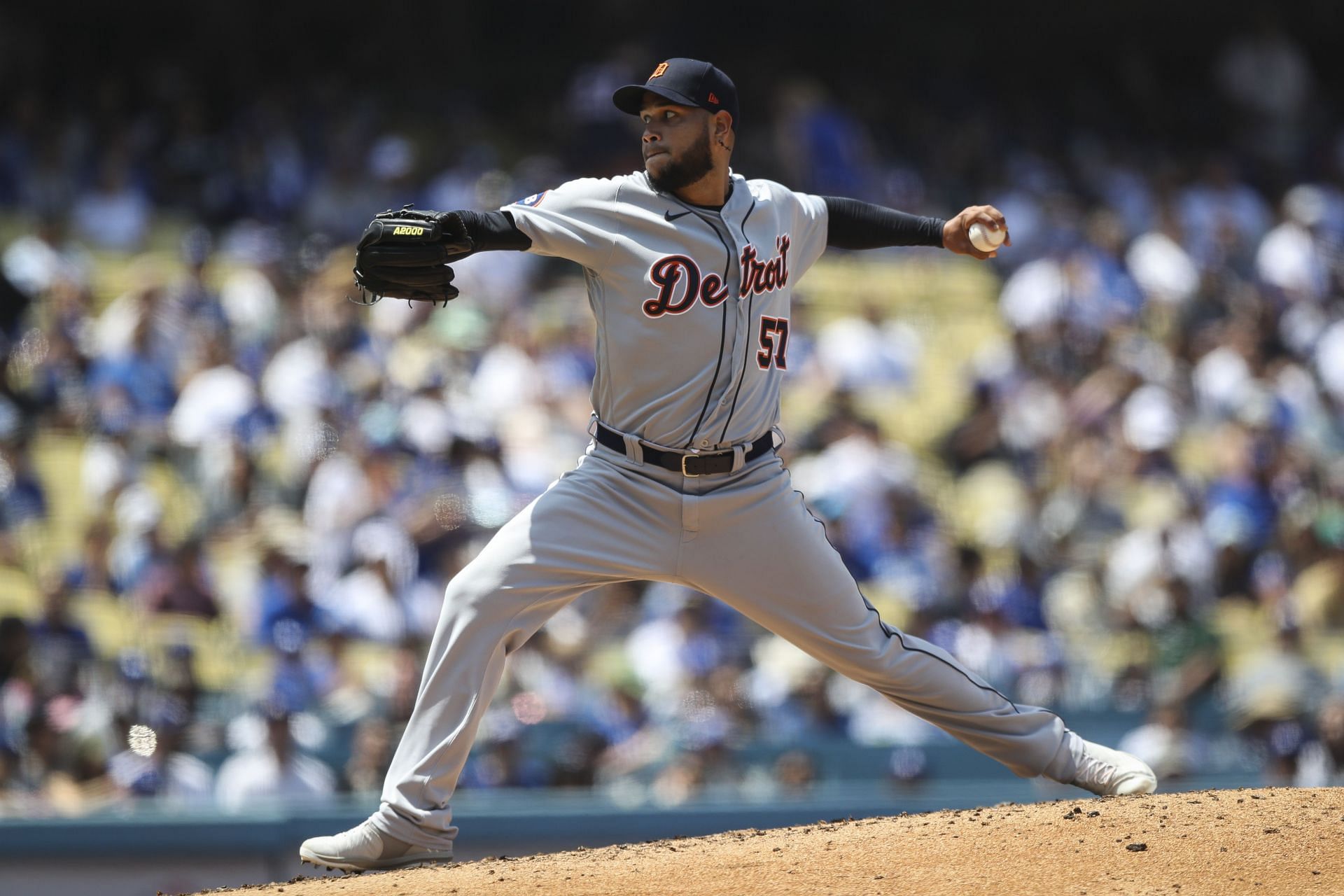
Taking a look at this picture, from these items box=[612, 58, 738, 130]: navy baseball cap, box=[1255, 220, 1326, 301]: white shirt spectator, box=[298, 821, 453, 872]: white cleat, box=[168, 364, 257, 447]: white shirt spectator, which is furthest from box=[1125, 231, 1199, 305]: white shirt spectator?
box=[298, 821, 453, 872]: white cleat

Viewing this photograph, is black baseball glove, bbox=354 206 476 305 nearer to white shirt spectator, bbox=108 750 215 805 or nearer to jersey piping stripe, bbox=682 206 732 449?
jersey piping stripe, bbox=682 206 732 449

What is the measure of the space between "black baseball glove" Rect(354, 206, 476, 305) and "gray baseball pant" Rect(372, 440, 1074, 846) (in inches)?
21.9

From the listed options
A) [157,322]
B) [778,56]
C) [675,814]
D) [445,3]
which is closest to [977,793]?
[675,814]

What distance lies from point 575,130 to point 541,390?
300 cm

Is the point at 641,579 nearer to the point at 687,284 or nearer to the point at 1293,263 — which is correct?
the point at 687,284

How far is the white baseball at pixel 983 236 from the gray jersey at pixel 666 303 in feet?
1.60

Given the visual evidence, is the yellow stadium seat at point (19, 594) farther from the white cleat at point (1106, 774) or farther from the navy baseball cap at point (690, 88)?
the white cleat at point (1106, 774)

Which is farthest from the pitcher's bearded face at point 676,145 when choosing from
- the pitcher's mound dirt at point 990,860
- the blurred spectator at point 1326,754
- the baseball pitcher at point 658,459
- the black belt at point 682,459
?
the blurred spectator at point 1326,754

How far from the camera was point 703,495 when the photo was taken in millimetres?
3609

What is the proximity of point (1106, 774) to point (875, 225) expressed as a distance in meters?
1.46

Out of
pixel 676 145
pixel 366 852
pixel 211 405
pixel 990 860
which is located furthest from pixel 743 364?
pixel 211 405

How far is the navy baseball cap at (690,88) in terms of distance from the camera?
11.8 ft

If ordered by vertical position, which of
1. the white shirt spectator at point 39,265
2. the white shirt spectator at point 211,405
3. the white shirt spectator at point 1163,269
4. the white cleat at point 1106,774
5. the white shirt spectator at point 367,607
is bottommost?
the white cleat at point 1106,774

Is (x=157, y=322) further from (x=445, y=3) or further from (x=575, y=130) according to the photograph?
(x=445, y=3)
